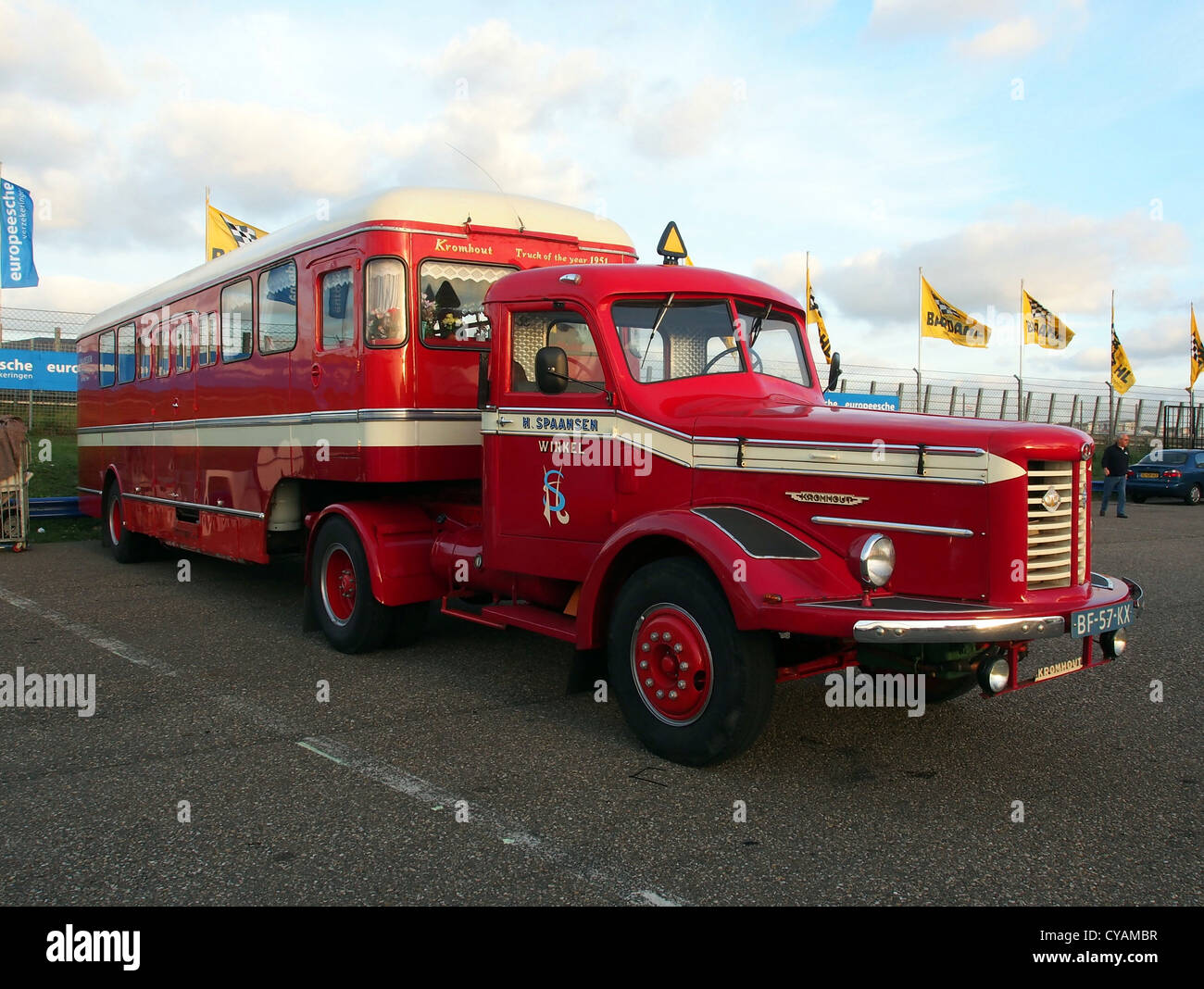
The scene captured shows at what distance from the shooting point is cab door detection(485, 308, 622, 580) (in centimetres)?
547

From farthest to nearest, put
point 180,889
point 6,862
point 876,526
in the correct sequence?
point 876,526 < point 6,862 < point 180,889

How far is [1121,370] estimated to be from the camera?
26062mm

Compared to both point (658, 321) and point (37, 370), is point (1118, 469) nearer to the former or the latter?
point (658, 321)

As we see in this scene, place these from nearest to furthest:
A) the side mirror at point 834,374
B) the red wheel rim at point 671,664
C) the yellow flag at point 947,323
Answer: the red wheel rim at point 671,664 → the side mirror at point 834,374 → the yellow flag at point 947,323

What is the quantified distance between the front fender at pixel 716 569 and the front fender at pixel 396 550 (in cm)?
215

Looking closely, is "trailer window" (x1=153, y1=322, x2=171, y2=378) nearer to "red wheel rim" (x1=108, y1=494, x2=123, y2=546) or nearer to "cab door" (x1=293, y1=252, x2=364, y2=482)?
"red wheel rim" (x1=108, y1=494, x2=123, y2=546)

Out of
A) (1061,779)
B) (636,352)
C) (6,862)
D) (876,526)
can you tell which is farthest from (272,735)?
(1061,779)

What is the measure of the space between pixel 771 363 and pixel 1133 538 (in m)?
12.1

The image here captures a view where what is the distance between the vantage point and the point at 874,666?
14.9 feet

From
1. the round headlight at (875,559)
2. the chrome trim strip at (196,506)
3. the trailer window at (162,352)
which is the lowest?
the chrome trim strip at (196,506)

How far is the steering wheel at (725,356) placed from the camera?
18.5ft

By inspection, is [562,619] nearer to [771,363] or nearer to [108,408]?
[771,363]

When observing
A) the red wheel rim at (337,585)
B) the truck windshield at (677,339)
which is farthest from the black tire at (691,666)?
the red wheel rim at (337,585)

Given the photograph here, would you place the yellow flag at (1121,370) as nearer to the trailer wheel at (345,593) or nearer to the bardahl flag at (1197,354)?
the bardahl flag at (1197,354)
